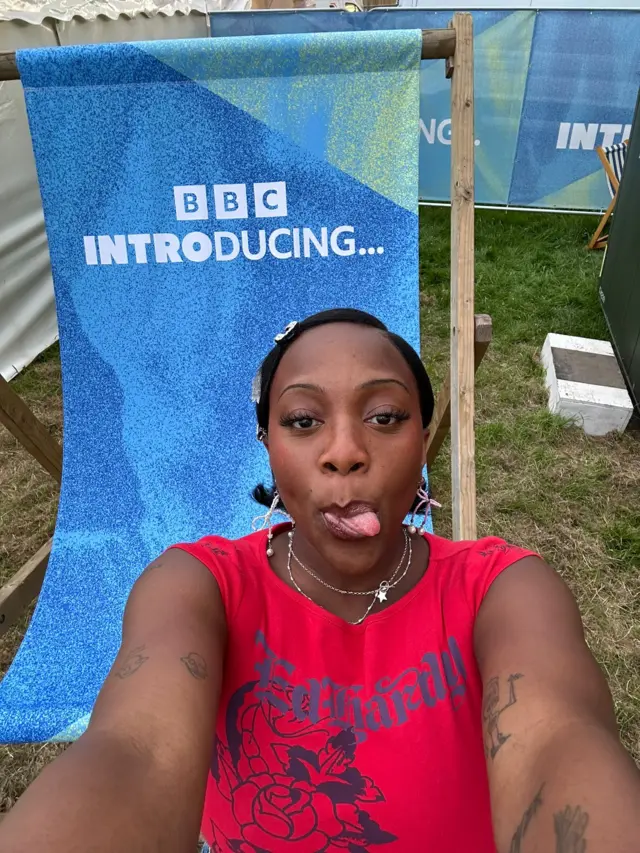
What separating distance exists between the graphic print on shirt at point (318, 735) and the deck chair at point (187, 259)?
0.99 meters

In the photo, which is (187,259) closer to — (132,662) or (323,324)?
(323,324)

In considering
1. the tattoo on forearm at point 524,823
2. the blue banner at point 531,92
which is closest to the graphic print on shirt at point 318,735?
the tattoo on forearm at point 524,823

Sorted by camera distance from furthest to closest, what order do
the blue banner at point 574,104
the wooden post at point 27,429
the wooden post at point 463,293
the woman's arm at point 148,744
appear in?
1. the blue banner at point 574,104
2. the wooden post at point 27,429
3. the wooden post at point 463,293
4. the woman's arm at point 148,744

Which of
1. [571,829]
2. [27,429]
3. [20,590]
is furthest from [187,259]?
[571,829]

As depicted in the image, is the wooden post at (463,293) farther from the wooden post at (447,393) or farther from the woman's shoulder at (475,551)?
the woman's shoulder at (475,551)

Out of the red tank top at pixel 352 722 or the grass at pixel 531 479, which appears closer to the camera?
the red tank top at pixel 352 722

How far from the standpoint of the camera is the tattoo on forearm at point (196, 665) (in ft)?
2.68

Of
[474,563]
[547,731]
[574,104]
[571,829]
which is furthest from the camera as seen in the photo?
[574,104]

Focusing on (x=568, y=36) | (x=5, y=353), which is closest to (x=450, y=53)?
(x=5, y=353)

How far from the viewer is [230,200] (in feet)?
7.20

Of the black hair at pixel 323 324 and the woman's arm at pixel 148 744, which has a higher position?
the black hair at pixel 323 324

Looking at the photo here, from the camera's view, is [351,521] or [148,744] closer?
[148,744]

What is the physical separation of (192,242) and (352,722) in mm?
1773

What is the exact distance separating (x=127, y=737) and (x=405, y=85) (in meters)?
2.06
